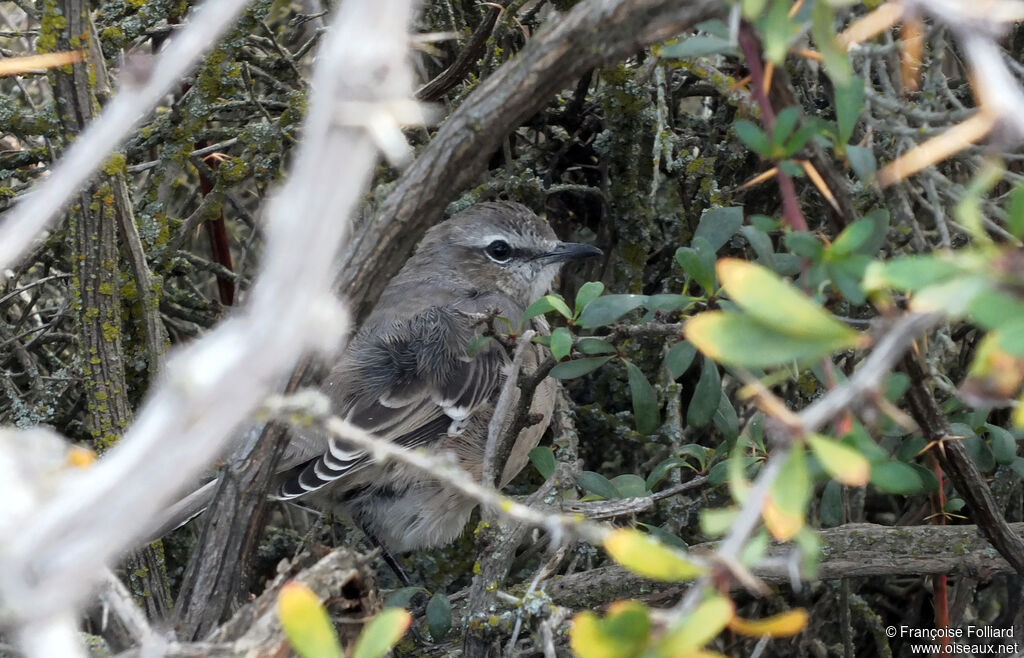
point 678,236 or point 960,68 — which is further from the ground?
point 960,68

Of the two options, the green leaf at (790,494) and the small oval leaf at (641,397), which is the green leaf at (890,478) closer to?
the green leaf at (790,494)

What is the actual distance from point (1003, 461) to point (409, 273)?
8.83ft

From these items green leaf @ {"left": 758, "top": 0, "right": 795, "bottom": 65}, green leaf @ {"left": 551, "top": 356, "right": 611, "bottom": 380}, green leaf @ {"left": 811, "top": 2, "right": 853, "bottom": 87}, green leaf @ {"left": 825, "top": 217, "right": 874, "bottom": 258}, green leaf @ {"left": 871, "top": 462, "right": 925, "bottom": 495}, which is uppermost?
green leaf @ {"left": 758, "top": 0, "right": 795, "bottom": 65}

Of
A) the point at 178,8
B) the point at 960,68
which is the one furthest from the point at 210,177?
the point at 960,68

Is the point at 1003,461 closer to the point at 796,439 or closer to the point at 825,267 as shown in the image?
the point at 825,267

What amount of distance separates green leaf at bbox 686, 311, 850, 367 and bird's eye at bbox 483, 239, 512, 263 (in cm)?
300

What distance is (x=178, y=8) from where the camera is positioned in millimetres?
3453

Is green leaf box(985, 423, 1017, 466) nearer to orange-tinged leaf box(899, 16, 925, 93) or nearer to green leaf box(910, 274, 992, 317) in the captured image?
orange-tinged leaf box(899, 16, 925, 93)

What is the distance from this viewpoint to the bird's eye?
4266 millimetres

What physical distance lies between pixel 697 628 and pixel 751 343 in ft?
1.13

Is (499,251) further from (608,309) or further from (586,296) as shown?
(608,309)

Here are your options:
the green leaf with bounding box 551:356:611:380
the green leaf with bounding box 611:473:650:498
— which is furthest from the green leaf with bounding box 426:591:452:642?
the green leaf with bounding box 551:356:611:380

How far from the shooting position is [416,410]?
3.66m

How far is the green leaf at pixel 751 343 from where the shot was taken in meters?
1.23
